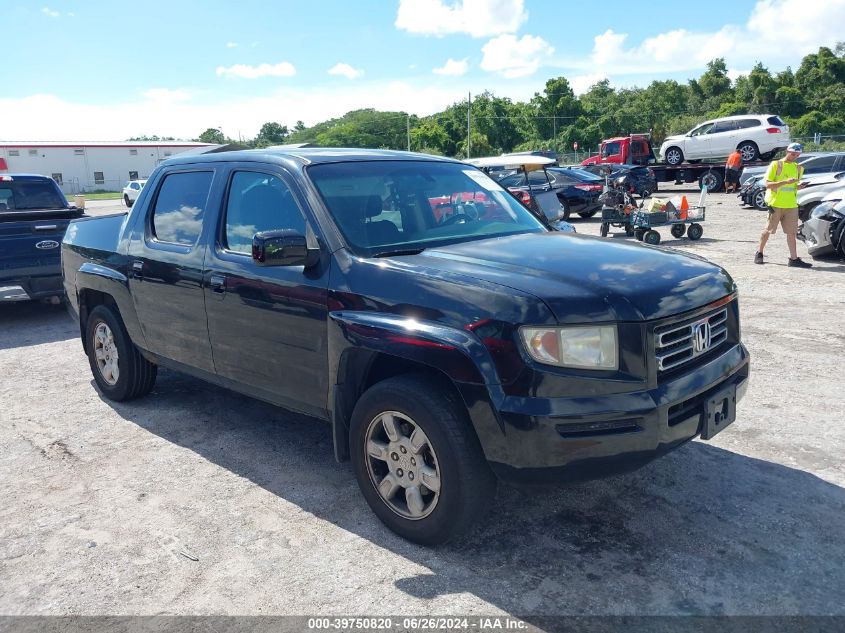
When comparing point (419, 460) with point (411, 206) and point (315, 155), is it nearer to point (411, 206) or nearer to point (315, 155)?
point (411, 206)

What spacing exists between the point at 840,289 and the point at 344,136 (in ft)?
385

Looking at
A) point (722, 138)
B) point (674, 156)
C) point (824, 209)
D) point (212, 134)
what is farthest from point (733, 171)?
point (212, 134)

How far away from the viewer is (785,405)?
504 centimetres

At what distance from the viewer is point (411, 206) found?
159 inches

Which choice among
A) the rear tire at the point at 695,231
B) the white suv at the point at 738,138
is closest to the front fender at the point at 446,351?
the rear tire at the point at 695,231

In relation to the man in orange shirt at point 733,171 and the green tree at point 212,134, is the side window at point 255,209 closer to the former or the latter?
the man in orange shirt at point 733,171

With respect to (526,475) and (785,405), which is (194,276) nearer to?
(526,475)

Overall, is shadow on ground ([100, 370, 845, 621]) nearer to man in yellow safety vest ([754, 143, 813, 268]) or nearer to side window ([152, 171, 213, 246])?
side window ([152, 171, 213, 246])

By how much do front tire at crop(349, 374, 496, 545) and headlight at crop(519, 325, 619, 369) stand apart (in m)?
0.45

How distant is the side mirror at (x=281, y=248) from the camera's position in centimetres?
341

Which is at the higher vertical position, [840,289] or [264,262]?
[264,262]

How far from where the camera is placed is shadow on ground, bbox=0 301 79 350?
8031 mm

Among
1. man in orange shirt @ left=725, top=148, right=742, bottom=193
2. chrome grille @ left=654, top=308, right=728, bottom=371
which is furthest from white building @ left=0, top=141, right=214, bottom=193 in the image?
chrome grille @ left=654, top=308, right=728, bottom=371

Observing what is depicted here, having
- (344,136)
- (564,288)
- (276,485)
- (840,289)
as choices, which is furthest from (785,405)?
A: (344,136)
